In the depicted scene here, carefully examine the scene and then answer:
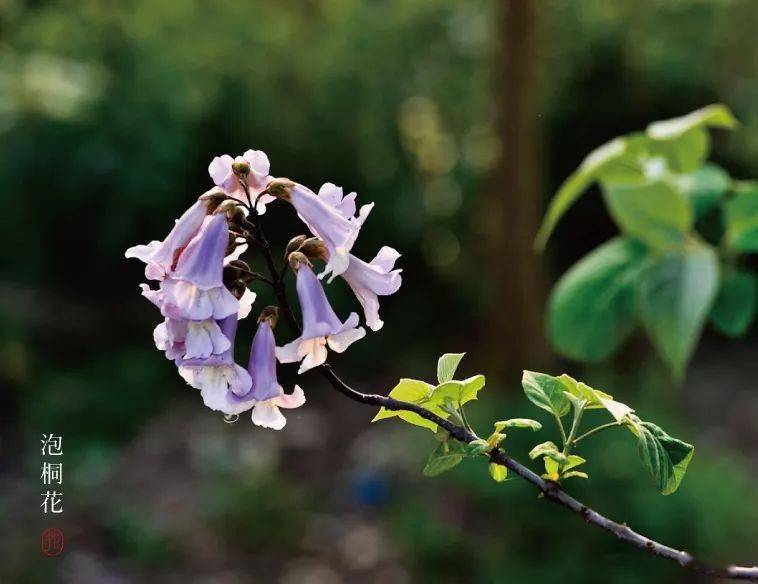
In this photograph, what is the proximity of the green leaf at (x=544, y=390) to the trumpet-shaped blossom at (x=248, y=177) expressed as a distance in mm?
282

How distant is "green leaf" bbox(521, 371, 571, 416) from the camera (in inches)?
37.7

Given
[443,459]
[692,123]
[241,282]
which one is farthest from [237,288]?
[692,123]

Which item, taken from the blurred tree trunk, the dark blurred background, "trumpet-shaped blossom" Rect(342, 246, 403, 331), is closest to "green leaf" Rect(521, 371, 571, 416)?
"trumpet-shaped blossom" Rect(342, 246, 403, 331)

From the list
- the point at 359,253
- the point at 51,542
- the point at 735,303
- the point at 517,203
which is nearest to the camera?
the point at 735,303

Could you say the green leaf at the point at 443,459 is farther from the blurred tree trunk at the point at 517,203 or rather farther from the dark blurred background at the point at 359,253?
the blurred tree trunk at the point at 517,203

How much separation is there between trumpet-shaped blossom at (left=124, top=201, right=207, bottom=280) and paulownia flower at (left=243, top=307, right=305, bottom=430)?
95 mm

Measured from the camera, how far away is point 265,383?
3.11 feet

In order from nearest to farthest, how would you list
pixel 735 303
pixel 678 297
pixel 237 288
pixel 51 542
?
pixel 237 288 → pixel 678 297 → pixel 735 303 → pixel 51 542

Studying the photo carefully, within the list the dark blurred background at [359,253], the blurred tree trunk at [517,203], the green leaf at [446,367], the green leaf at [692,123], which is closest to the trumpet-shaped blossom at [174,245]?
the green leaf at [446,367]

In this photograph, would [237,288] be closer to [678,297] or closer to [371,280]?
[371,280]

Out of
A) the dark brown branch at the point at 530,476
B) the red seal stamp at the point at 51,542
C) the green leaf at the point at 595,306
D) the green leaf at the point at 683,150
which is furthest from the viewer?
the red seal stamp at the point at 51,542

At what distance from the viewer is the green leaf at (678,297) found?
1.50 m

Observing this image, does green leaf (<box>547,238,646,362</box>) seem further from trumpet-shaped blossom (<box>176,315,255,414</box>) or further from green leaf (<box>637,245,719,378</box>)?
trumpet-shaped blossom (<box>176,315,255,414</box>)

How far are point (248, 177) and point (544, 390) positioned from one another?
0.33 meters
